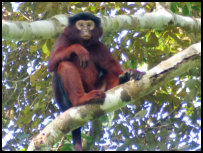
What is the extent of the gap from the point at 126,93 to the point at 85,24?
6.42 feet

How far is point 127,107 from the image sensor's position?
6.47 metres

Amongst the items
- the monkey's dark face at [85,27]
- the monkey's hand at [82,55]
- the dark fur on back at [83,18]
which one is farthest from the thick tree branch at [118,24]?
the monkey's hand at [82,55]

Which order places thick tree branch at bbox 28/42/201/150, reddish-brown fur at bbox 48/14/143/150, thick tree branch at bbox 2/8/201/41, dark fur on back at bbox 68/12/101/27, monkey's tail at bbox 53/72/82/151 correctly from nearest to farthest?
1. thick tree branch at bbox 28/42/201/150
2. thick tree branch at bbox 2/8/201/41
3. reddish-brown fur at bbox 48/14/143/150
4. monkey's tail at bbox 53/72/82/151
5. dark fur on back at bbox 68/12/101/27

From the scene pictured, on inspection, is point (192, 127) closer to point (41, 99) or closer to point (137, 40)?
point (137, 40)

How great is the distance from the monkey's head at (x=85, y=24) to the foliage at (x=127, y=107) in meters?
0.48

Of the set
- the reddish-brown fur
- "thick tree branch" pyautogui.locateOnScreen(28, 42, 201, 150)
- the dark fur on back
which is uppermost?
the dark fur on back

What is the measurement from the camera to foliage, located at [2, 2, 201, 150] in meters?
5.82

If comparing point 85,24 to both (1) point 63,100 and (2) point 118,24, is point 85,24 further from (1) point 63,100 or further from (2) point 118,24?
(1) point 63,100

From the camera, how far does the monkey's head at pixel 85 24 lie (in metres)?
5.66

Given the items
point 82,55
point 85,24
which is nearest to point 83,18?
point 85,24

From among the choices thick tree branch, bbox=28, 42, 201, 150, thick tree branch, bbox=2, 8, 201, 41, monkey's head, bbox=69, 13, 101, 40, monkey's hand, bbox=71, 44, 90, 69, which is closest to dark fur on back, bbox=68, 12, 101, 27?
monkey's head, bbox=69, 13, 101, 40

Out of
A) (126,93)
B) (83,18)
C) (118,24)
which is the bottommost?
(126,93)

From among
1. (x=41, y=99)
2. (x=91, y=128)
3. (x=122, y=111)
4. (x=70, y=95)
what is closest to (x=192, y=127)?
(x=122, y=111)

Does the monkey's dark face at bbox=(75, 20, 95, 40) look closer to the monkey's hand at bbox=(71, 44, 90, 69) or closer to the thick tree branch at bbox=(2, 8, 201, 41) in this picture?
the thick tree branch at bbox=(2, 8, 201, 41)
